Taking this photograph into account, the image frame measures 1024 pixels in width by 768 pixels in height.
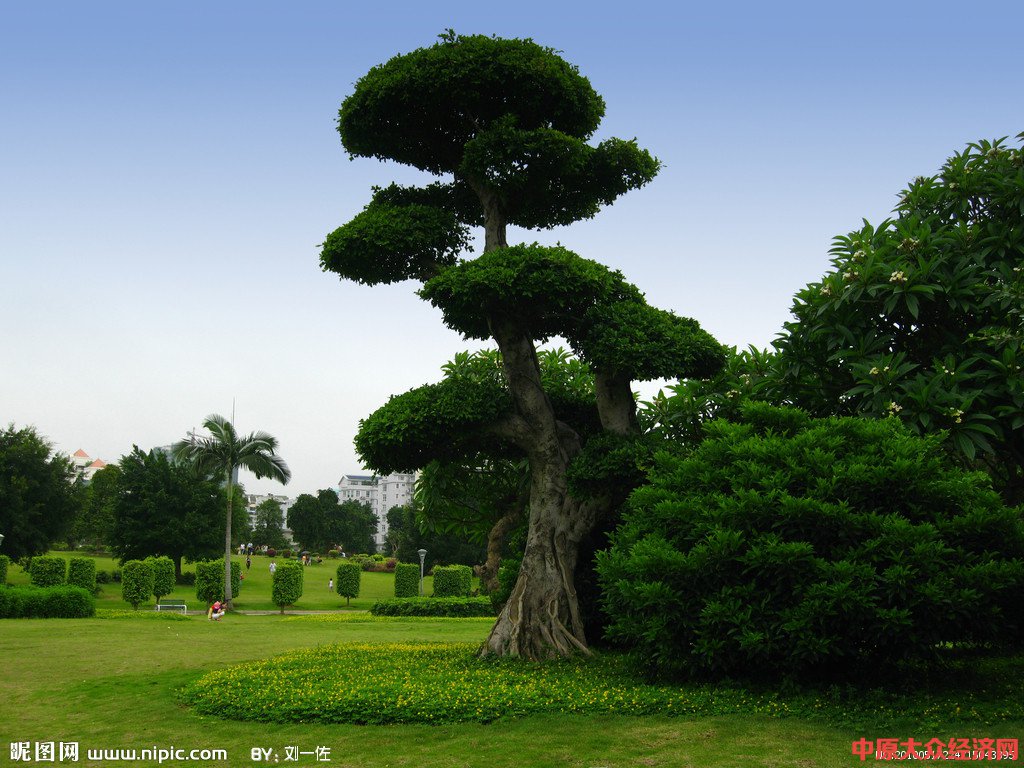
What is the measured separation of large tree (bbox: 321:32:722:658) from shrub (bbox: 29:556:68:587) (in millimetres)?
27454

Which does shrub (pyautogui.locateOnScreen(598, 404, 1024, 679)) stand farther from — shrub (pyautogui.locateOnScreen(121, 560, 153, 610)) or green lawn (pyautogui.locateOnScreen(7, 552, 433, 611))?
green lawn (pyautogui.locateOnScreen(7, 552, 433, 611))

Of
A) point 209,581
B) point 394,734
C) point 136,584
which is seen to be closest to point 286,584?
point 209,581

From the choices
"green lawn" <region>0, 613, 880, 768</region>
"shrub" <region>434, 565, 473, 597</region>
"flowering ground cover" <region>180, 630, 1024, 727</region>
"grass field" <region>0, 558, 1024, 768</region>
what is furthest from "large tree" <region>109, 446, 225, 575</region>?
"flowering ground cover" <region>180, 630, 1024, 727</region>

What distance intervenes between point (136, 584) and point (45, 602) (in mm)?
9009

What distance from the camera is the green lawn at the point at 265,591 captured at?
43531 mm

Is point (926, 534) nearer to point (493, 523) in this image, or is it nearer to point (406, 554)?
point (493, 523)

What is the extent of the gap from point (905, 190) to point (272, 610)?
35.9 metres

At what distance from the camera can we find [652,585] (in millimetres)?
10336

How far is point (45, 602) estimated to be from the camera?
2912 cm

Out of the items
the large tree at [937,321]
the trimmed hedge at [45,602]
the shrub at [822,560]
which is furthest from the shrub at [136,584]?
the large tree at [937,321]

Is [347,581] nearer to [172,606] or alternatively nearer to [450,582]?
[450,582]

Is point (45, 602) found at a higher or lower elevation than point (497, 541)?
lower

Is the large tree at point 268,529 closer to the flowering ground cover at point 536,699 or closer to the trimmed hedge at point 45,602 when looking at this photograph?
the trimmed hedge at point 45,602

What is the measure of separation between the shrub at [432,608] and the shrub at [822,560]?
81.3ft
